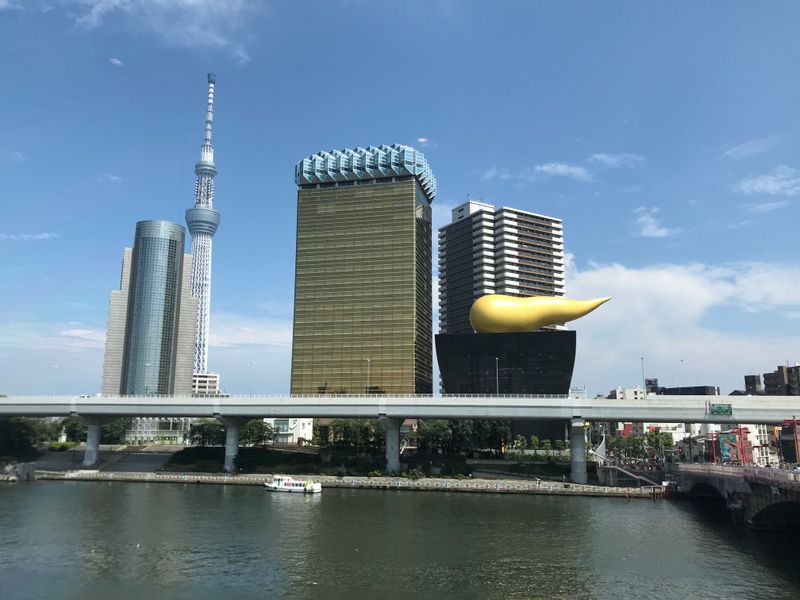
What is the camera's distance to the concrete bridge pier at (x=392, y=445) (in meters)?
95.6

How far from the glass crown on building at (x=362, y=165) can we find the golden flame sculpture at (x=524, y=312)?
74156mm

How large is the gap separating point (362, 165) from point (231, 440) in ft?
339

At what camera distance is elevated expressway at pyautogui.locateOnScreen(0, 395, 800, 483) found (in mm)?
88250

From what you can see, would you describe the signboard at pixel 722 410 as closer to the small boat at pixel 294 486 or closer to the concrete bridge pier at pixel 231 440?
the small boat at pixel 294 486

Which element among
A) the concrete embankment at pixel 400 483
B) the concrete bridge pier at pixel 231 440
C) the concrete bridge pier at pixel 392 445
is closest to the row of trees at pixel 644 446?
the concrete embankment at pixel 400 483

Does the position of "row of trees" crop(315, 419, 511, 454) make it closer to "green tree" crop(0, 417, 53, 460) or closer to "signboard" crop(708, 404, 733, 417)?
"signboard" crop(708, 404, 733, 417)

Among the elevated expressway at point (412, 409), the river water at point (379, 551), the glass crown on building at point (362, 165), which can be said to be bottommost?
the river water at point (379, 551)

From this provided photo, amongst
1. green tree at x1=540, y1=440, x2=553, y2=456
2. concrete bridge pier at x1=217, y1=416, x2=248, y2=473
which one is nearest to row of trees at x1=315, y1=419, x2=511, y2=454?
green tree at x1=540, y1=440, x2=553, y2=456

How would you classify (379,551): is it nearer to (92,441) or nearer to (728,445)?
(92,441)

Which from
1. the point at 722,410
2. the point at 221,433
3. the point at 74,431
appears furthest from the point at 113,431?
the point at 722,410

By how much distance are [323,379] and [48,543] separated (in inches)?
4872

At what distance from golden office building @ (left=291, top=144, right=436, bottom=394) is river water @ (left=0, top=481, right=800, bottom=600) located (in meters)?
99.0

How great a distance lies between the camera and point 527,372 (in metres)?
122

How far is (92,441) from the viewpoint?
10525cm
